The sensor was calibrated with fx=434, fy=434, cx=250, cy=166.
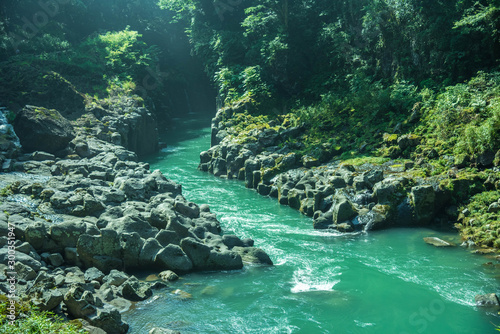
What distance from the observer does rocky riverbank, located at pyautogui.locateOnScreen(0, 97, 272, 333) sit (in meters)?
10.3

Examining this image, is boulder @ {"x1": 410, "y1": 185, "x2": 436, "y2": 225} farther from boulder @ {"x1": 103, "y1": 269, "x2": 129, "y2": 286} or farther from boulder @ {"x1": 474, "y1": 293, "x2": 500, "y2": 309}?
boulder @ {"x1": 103, "y1": 269, "x2": 129, "y2": 286}

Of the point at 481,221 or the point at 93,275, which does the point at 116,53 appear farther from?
the point at 481,221

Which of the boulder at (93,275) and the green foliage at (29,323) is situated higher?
the green foliage at (29,323)

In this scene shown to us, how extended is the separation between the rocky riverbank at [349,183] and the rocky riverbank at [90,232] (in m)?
4.60

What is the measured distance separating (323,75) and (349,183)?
13991 millimetres

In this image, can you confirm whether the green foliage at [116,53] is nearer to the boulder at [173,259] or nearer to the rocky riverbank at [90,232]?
the rocky riverbank at [90,232]

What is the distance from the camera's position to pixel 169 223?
568 inches

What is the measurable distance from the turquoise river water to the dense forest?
7.77 feet

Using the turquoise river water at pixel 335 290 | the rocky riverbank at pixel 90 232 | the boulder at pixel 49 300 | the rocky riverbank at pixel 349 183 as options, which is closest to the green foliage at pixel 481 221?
the rocky riverbank at pixel 349 183

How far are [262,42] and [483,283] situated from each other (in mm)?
25393

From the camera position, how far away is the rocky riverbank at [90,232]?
10.3 meters

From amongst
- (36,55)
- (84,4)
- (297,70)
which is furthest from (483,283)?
(84,4)

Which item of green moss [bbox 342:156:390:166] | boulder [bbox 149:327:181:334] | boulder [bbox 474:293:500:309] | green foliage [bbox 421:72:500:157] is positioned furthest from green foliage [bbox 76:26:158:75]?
boulder [bbox 474:293:500:309]

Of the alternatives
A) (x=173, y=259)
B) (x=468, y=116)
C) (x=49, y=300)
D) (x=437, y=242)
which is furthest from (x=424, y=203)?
(x=49, y=300)
